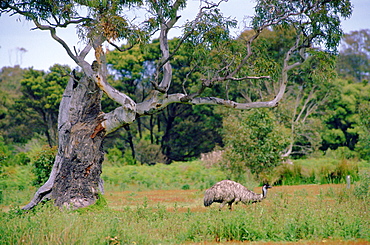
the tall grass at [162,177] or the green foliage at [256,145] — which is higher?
the green foliage at [256,145]

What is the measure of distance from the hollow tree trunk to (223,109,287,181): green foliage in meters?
7.76

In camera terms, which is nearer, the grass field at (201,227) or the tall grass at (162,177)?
the grass field at (201,227)

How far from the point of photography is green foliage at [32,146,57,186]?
15.9 meters

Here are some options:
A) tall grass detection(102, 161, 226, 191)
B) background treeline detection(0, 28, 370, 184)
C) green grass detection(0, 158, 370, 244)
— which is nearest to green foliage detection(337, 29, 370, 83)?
background treeline detection(0, 28, 370, 184)

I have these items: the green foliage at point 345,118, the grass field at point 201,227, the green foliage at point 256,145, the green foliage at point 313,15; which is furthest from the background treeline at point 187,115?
the grass field at point 201,227

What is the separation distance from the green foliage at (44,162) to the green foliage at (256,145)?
7713mm

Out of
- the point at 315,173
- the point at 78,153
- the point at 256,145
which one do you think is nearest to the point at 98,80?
the point at 78,153

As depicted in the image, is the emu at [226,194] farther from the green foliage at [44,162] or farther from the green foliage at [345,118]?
the green foliage at [345,118]

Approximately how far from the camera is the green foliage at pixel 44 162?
15.9m

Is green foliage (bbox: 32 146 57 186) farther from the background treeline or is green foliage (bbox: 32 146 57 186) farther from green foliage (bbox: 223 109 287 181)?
the background treeline

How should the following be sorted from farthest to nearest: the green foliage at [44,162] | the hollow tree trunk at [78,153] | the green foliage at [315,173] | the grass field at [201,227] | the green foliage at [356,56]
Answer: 1. the green foliage at [356,56]
2. the green foliage at [315,173]
3. the green foliage at [44,162]
4. the hollow tree trunk at [78,153]
5. the grass field at [201,227]

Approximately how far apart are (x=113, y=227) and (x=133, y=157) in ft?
92.9

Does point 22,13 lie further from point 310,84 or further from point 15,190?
point 310,84

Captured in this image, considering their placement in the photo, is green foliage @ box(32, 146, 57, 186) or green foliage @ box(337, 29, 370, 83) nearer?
green foliage @ box(32, 146, 57, 186)
